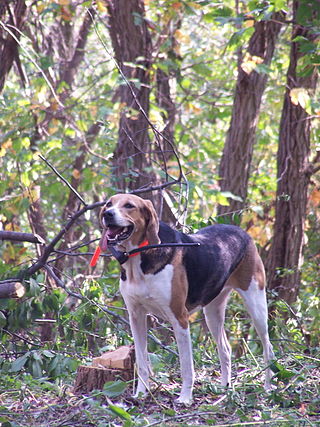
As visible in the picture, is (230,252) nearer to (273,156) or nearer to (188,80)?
(188,80)

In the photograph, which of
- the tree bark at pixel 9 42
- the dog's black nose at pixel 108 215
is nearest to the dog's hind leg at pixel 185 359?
the dog's black nose at pixel 108 215

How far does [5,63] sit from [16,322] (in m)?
5.46

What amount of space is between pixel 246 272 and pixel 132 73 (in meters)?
4.60

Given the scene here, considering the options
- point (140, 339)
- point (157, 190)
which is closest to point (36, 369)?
point (140, 339)

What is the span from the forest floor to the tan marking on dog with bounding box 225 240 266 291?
827 millimetres

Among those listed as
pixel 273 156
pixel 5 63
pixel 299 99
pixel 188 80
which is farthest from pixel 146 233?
pixel 273 156

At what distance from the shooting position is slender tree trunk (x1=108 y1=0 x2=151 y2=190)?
9.45 m

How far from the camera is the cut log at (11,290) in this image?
6183mm

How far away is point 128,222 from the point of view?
16.8 feet

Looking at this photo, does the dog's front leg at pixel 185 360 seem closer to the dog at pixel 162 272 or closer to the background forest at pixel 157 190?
the dog at pixel 162 272

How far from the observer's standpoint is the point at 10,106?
10844 mm

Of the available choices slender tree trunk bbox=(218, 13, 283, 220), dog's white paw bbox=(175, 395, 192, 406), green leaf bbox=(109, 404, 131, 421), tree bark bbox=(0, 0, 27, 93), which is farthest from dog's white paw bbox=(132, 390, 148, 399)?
tree bark bbox=(0, 0, 27, 93)

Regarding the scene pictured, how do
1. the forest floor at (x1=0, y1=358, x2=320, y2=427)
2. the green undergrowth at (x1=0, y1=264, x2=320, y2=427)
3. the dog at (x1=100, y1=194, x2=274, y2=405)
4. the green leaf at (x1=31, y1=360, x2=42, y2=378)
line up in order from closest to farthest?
the forest floor at (x1=0, y1=358, x2=320, y2=427) → the green undergrowth at (x1=0, y1=264, x2=320, y2=427) → the dog at (x1=100, y1=194, x2=274, y2=405) → the green leaf at (x1=31, y1=360, x2=42, y2=378)

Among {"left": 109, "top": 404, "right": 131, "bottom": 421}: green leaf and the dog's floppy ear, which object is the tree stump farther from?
{"left": 109, "top": 404, "right": 131, "bottom": 421}: green leaf
